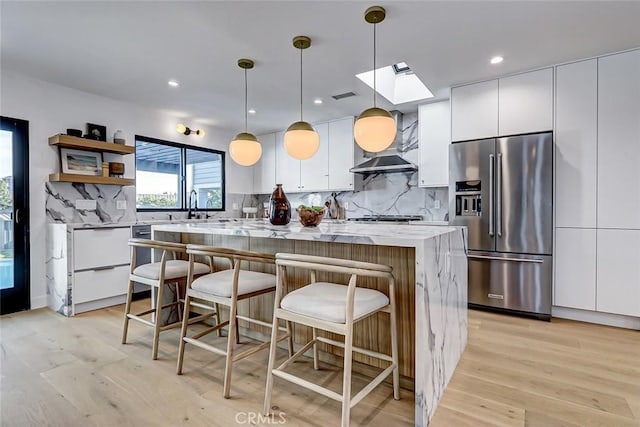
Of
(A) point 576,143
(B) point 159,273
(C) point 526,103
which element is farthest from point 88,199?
(A) point 576,143

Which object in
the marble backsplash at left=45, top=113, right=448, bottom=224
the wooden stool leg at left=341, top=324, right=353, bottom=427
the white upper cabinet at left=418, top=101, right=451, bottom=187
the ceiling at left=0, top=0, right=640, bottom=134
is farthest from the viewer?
the white upper cabinet at left=418, top=101, right=451, bottom=187

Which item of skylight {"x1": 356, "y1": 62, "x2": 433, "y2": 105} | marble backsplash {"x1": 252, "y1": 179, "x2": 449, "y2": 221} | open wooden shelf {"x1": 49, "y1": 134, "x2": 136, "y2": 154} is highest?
skylight {"x1": 356, "y1": 62, "x2": 433, "y2": 105}

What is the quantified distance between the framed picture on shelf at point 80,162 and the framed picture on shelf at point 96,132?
181mm

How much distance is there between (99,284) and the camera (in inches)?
132

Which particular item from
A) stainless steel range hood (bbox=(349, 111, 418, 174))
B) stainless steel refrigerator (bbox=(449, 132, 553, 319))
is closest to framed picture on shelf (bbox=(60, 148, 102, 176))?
stainless steel range hood (bbox=(349, 111, 418, 174))

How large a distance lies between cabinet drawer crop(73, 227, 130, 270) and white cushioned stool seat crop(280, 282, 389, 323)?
271 cm

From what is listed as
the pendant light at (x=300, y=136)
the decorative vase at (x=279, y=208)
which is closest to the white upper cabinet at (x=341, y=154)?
the pendant light at (x=300, y=136)

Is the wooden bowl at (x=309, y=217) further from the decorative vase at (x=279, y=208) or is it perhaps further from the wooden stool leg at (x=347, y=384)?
the wooden stool leg at (x=347, y=384)

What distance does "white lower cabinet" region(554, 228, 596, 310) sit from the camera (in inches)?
114

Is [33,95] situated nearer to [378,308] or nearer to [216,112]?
[216,112]

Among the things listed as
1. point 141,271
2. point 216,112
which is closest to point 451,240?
point 141,271

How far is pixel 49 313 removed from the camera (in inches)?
126

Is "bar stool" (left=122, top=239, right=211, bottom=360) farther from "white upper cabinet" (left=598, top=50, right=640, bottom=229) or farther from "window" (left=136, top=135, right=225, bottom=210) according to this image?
"white upper cabinet" (left=598, top=50, right=640, bottom=229)

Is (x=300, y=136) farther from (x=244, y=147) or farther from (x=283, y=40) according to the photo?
(x=283, y=40)
